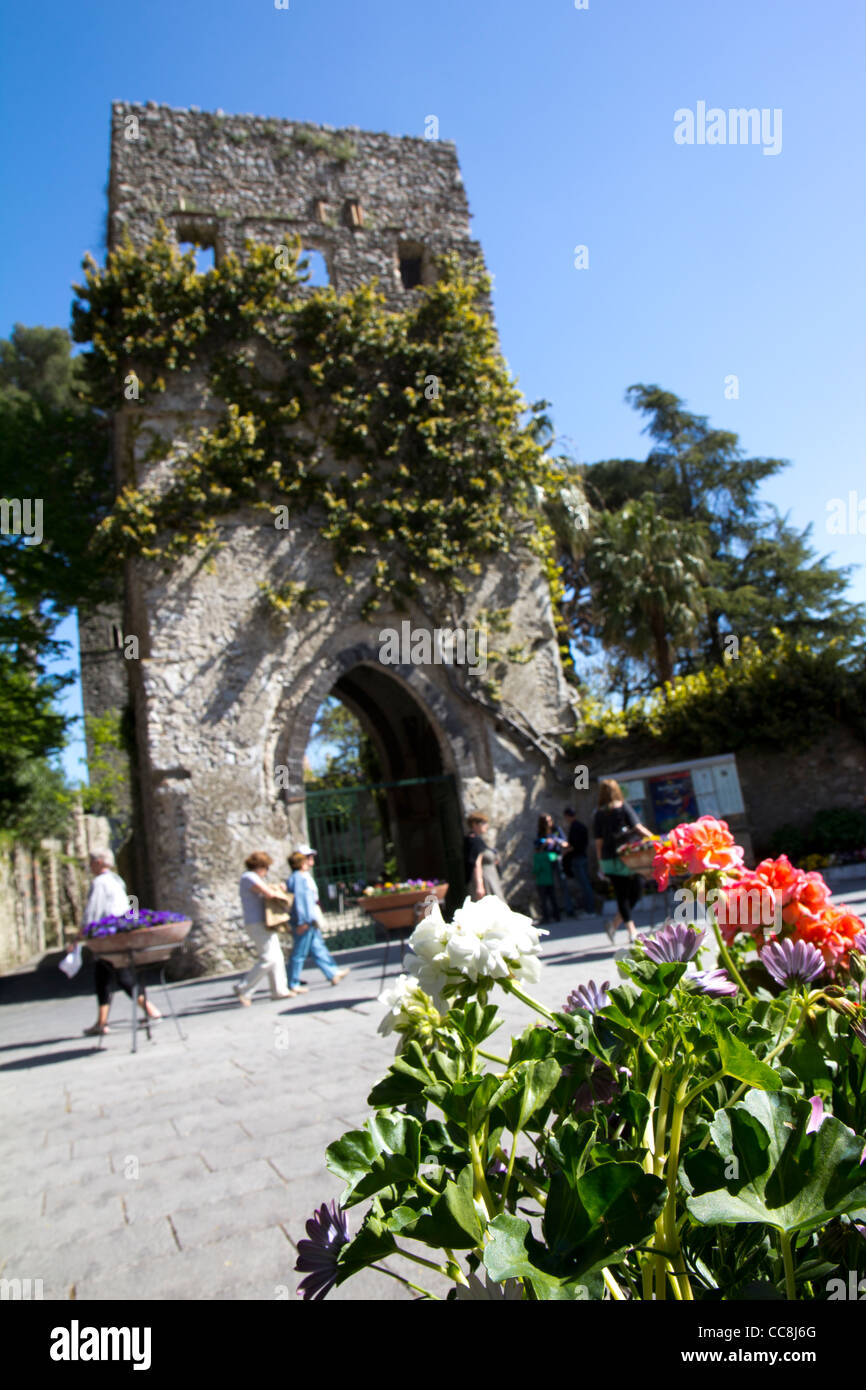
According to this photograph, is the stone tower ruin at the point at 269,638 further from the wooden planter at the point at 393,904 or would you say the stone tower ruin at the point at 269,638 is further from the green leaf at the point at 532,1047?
the green leaf at the point at 532,1047

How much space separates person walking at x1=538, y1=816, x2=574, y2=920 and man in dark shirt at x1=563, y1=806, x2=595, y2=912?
0.34 feet

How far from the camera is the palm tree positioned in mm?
20578

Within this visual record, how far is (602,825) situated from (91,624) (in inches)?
758

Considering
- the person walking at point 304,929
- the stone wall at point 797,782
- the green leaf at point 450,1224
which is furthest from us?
the stone wall at point 797,782

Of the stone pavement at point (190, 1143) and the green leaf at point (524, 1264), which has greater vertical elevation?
the green leaf at point (524, 1264)

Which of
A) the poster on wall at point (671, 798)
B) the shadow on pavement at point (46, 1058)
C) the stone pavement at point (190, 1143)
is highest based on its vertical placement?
the poster on wall at point (671, 798)

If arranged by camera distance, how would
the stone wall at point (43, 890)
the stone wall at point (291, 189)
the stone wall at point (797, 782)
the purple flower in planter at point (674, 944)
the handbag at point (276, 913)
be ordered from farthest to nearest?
the stone wall at point (43, 890)
the stone wall at point (291, 189)
the stone wall at point (797, 782)
the handbag at point (276, 913)
the purple flower in planter at point (674, 944)

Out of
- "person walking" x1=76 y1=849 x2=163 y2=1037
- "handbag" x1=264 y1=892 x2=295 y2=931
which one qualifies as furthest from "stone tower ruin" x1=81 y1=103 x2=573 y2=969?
"person walking" x1=76 y1=849 x2=163 y2=1037

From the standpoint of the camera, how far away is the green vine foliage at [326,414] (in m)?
13.1

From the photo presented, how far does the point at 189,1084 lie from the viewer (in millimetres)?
5527

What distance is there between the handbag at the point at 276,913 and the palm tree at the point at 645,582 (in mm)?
13604

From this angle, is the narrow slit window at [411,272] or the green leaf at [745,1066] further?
the narrow slit window at [411,272]

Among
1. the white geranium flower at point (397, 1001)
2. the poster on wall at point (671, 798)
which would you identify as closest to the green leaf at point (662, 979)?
the white geranium flower at point (397, 1001)

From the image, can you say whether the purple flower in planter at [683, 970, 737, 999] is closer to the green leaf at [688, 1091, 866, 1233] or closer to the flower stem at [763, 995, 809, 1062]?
the flower stem at [763, 995, 809, 1062]
